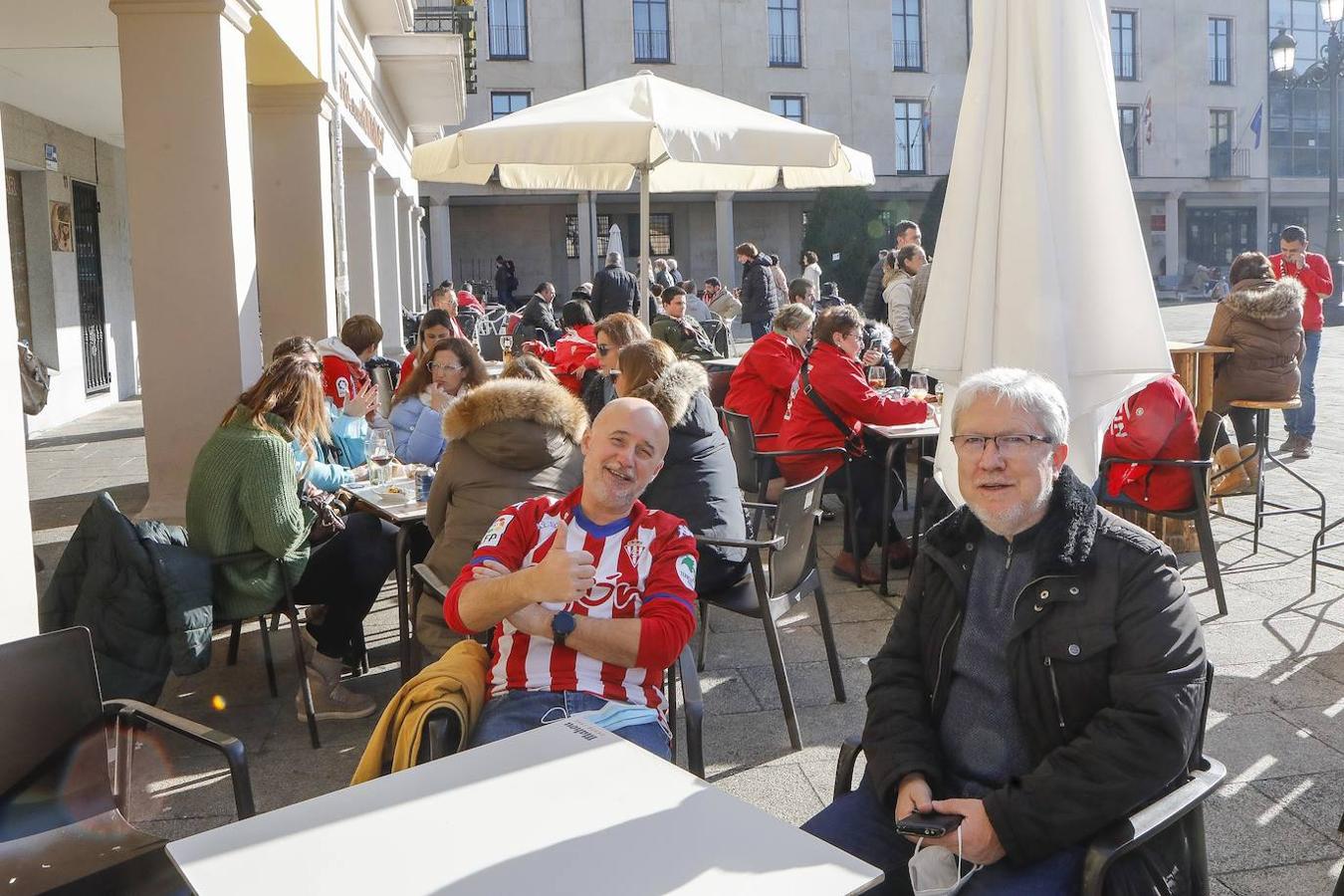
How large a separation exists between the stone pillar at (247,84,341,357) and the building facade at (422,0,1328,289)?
1133 inches

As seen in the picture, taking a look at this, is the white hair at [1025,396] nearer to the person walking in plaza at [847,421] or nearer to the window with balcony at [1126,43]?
the person walking in plaza at [847,421]

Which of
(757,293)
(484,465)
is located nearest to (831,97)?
(757,293)

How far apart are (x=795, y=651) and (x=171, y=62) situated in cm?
459

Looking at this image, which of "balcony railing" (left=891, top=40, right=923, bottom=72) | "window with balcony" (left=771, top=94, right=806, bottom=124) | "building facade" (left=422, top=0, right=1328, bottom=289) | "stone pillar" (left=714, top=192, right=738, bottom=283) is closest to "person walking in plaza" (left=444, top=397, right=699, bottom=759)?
"building facade" (left=422, top=0, right=1328, bottom=289)

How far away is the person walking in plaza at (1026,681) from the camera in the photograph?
2273mm

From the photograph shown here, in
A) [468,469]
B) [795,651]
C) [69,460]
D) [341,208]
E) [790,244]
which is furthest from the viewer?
[790,244]

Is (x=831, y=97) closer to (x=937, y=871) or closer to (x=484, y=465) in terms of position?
(x=484, y=465)

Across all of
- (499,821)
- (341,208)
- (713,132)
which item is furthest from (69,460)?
(499,821)

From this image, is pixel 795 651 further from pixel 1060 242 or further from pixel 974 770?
pixel 974 770

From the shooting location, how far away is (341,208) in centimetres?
1172

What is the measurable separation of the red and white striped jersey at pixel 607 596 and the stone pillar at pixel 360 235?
1249 centimetres

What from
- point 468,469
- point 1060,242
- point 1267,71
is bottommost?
point 468,469

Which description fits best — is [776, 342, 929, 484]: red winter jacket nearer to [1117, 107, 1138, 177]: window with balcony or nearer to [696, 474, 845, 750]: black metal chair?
[696, 474, 845, 750]: black metal chair

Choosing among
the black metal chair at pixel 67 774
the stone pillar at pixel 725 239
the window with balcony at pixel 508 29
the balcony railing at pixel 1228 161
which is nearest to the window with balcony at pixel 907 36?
the stone pillar at pixel 725 239
